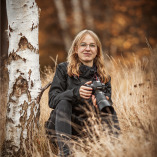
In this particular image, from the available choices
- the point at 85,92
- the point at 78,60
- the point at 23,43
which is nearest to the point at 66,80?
the point at 78,60

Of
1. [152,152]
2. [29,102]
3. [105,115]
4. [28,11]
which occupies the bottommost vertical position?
[152,152]

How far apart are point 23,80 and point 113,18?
224 inches

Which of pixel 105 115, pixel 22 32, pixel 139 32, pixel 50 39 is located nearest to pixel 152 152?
pixel 105 115

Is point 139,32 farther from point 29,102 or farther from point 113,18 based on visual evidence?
point 29,102

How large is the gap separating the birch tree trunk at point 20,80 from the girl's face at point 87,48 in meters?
0.46

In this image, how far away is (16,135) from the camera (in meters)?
1.69

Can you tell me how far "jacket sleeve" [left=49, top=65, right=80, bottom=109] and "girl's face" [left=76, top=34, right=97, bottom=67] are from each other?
222mm

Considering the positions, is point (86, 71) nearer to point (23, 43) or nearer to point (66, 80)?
→ point (66, 80)

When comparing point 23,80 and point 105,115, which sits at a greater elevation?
point 23,80

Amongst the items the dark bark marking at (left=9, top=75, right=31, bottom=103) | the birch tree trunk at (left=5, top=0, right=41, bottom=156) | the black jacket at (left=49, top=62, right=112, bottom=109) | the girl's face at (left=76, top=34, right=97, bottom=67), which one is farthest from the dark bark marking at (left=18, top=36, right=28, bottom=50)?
the girl's face at (left=76, top=34, right=97, bottom=67)

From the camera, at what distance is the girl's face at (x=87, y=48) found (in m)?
1.83

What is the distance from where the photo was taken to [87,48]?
1.81 meters

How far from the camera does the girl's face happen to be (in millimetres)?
1832

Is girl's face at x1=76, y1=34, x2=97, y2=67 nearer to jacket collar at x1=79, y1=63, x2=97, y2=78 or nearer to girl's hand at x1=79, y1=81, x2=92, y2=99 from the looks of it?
jacket collar at x1=79, y1=63, x2=97, y2=78
